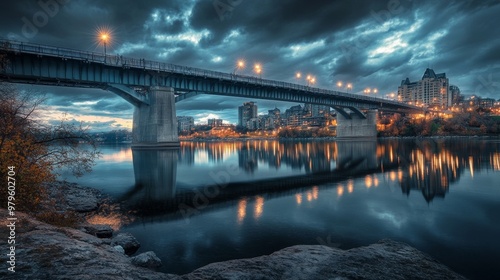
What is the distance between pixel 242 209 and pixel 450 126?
149 metres

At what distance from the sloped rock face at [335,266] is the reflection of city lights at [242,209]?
624 centimetres

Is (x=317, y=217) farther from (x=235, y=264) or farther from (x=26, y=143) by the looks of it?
(x=26, y=143)

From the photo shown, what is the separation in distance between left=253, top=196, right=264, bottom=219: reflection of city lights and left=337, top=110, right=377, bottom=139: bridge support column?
335 ft

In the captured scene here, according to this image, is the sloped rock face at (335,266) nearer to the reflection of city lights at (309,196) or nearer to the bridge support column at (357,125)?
the reflection of city lights at (309,196)

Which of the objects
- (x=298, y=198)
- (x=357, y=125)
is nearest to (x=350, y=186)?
(x=298, y=198)

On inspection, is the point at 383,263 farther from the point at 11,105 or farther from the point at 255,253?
the point at 11,105

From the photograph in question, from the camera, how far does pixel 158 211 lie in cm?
1585

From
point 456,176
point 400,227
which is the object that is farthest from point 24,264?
point 456,176

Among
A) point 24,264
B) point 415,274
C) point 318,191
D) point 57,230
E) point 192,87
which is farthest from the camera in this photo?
point 192,87

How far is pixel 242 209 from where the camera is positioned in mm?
16062

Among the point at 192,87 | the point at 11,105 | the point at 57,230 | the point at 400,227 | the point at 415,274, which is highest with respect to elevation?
the point at 192,87

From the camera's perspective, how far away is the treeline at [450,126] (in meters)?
119

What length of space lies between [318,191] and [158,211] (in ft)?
40.3

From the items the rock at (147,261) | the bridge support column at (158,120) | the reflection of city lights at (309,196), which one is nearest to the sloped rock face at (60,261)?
the rock at (147,261)
